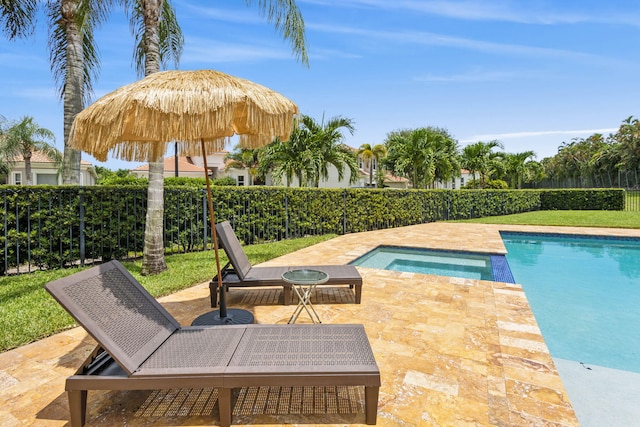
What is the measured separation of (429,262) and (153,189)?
278 inches

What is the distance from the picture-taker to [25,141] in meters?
29.7

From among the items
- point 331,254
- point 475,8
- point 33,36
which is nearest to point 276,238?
point 331,254

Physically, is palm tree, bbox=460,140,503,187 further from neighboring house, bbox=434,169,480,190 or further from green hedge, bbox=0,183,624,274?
green hedge, bbox=0,183,624,274

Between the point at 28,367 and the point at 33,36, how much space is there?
1119cm

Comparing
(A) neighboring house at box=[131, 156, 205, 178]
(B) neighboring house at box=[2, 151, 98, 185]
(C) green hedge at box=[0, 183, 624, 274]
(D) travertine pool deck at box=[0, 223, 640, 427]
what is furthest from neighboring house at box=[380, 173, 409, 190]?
(D) travertine pool deck at box=[0, 223, 640, 427]

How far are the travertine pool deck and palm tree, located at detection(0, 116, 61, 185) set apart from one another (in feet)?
112

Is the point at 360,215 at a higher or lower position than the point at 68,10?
lower

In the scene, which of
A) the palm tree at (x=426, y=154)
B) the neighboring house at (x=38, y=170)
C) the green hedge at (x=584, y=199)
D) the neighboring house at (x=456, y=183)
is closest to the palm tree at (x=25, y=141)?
the neighboring house at (x=38, y=170)

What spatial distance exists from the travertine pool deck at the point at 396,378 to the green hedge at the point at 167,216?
3.59 m

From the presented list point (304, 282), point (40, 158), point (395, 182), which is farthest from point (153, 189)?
point (395, 182)

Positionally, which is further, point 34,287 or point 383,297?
point 34,287

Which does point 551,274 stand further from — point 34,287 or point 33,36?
point 33,36

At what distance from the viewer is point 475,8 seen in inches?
469

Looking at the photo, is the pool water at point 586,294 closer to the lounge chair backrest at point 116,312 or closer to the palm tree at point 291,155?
the lounge chair backrest at point 116,312
